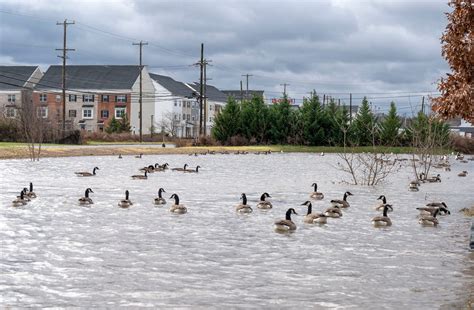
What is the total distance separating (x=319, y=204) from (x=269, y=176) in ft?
51.9

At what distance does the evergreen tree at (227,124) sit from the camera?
3590 inches

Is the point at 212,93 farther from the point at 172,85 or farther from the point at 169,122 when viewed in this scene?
the point at 169,122

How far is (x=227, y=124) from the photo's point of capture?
3597 inches

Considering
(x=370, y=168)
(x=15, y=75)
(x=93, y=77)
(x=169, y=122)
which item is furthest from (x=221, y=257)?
(x=15, y=75)

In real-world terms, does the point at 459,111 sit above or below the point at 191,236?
above

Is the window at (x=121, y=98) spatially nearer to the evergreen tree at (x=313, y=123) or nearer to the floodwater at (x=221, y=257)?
the evergreen tree at (x=313, y=123)

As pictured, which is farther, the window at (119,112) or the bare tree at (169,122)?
the bare tree at (169,122)

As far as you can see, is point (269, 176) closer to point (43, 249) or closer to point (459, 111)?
point (459, 111)

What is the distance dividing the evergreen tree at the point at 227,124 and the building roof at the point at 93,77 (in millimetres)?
37298

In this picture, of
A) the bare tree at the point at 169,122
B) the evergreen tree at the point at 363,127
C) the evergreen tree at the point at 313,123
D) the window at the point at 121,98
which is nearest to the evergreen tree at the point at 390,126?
the evergreen tree at the point at 363,127

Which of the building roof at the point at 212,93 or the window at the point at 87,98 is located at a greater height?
the building roof at the point at 212,93

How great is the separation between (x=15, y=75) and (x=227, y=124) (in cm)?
5532

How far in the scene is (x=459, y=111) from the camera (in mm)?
22359

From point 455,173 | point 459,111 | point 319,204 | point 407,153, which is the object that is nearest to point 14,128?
point 407,153
